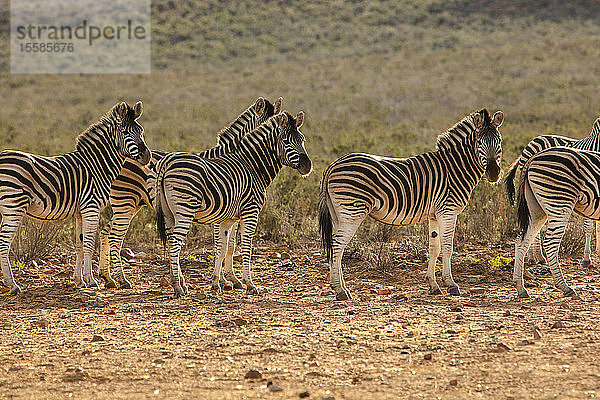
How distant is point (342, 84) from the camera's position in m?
40.8

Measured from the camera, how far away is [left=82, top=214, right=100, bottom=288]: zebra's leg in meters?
8.66

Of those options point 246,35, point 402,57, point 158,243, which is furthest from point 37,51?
point 158,243

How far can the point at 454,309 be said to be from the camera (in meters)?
7.40

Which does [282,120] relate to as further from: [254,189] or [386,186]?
[386,186]

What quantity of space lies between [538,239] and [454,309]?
3223 mm

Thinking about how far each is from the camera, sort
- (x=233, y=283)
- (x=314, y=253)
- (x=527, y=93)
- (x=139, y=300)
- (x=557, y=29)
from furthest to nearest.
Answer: (x=557, y=29)
(x=527, y=93)
(x=314, y=253)
(x=233, y=283)
(x=139, y=300)

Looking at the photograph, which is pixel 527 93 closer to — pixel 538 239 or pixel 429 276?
pixel 538 239

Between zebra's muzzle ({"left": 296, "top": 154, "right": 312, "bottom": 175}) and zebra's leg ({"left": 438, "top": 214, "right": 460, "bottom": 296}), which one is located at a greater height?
zebra's muzzle ({"left": 296, "top": 154, "right": 312, "bottom": 175})

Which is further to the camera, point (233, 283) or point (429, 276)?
point (233, 283)

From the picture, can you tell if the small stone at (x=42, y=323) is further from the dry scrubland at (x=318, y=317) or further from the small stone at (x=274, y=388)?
the small stone at (x=274, y=388)

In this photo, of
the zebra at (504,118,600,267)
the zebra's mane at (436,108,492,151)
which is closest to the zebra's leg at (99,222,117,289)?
the zebra's mane at (436,108,492,151)

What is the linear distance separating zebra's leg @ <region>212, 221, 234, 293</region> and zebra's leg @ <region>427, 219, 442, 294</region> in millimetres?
2496

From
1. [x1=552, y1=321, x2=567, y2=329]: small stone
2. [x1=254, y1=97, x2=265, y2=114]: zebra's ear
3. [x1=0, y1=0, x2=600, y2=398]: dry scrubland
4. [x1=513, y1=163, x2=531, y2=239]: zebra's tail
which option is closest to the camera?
[x1=0, y1=0, x2=600, y2=398]: dry scrubland

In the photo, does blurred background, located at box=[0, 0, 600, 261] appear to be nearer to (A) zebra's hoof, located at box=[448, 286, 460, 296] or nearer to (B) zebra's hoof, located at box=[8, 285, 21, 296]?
(B) zebra's hoof, located at box=[8, 285, 21, 296]
